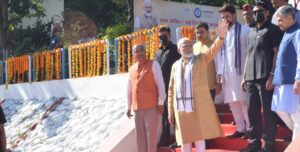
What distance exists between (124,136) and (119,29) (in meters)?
4.86

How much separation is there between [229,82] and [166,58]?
97 cm

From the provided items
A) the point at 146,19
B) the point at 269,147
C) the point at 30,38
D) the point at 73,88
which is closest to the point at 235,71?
the point at 269,147

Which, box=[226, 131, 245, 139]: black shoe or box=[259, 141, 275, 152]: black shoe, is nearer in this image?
box=[259, 141, 275, 152]: black shoe

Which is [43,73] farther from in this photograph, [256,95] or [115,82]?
Answer: [256,95]

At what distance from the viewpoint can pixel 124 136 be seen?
7.21 m

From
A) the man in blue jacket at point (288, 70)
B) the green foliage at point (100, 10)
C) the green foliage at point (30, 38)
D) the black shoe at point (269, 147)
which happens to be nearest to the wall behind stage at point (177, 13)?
the black shoe at point (269, 147)

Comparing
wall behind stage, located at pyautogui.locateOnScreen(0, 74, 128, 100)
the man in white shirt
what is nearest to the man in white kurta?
wall behind stage, located at pyautogui.locateOnScreen(0, 74, 128, 100)

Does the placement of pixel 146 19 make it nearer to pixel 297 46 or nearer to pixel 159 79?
pixel 159 79

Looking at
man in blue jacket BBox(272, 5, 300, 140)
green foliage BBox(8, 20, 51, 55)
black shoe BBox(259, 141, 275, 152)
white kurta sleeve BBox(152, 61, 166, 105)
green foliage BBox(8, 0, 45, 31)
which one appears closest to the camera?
man in blue jacket BBox(272, 5, 300, 140)

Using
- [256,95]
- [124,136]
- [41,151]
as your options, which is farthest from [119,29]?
[256,95]

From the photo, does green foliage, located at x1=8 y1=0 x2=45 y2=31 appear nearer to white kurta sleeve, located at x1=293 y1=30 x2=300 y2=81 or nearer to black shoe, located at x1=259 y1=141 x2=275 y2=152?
black shoe, located at x1=259 y1=141 x2=275 y2=152

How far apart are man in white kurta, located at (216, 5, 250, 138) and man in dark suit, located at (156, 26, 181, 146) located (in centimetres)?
76

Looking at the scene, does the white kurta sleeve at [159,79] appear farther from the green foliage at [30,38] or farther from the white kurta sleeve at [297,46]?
the green foliage at [30,38]

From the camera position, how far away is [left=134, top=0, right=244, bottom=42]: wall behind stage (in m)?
9.88
